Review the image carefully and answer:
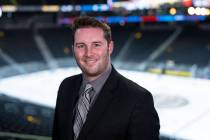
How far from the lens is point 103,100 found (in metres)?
1.51

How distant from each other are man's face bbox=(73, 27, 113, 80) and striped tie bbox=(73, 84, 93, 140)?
Answer: 126 millimetres

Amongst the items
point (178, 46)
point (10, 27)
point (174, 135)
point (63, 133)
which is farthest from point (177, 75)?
point (63, 133)

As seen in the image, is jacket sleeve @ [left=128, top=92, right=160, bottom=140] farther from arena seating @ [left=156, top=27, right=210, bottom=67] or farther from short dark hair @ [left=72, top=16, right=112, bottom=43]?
arena seating @ [left=156, top=27, right=210, bottom=67]

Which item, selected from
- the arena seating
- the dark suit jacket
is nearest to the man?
the dark suit jacket

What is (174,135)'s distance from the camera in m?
4.77

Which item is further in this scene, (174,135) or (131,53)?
(131,53)

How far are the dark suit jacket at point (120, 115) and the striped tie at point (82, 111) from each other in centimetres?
2

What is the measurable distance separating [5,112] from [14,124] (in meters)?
0.39

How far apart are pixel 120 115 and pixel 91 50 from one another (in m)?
0.29

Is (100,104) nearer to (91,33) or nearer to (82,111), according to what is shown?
(82,111)

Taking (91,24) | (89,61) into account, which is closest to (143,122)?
(89,61)

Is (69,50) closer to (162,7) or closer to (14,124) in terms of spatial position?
(162,7)

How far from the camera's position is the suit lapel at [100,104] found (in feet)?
4.89

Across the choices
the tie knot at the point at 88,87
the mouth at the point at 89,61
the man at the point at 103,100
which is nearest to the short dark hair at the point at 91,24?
the man at the point at 103,100
